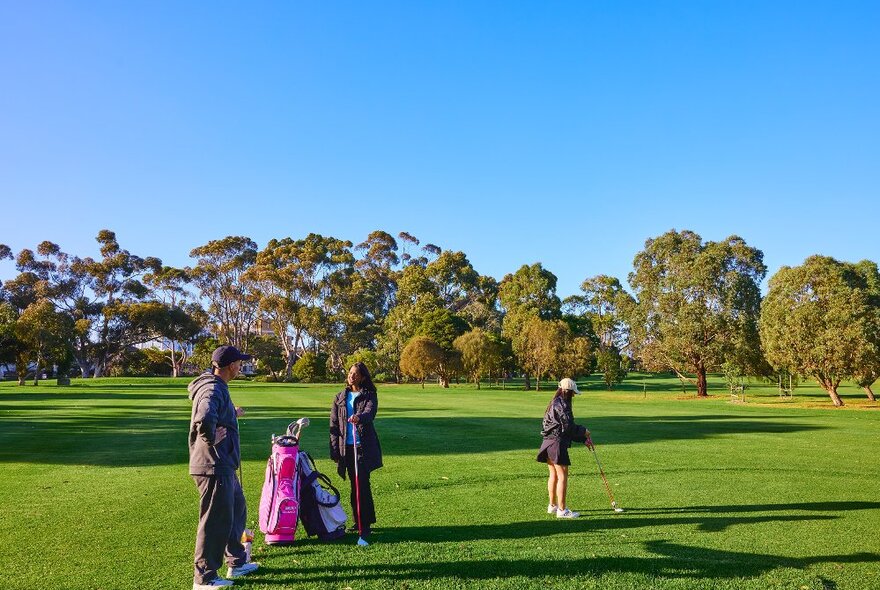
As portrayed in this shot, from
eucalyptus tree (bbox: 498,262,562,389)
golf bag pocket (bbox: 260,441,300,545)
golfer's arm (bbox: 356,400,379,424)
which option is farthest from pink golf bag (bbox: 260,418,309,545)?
eucalyptus tree (bbox: 498,262,562,389)

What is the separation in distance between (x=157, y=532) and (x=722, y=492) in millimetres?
8360

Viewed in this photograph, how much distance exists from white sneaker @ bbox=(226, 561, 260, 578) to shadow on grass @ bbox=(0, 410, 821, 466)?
26.8 feet

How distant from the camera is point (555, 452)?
8.86 metres

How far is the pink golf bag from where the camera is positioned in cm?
732

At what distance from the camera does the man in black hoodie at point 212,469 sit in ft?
19.4

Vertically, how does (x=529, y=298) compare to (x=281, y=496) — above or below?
above

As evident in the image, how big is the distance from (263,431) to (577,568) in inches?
614

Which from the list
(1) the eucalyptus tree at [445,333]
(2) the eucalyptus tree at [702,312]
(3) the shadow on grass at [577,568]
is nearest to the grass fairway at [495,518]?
(3) the shadow on grass at [577,568]

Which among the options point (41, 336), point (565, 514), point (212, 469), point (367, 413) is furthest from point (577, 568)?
point (41, 336)

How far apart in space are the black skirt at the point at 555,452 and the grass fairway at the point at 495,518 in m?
0.76

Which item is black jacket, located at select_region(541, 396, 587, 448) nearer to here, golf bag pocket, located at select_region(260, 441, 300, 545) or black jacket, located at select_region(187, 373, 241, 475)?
golf bag pocket, located at select_region(260, 441, 300, 545)

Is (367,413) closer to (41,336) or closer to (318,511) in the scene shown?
(318,511)

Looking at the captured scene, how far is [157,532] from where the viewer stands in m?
7.95

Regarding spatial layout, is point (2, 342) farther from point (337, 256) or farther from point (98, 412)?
point (337, 256)
